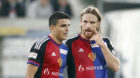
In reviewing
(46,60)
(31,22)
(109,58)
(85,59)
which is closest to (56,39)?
(46,60)

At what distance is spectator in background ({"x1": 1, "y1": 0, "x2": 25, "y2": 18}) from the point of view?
14.0 metres

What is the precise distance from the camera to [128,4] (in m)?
13.9

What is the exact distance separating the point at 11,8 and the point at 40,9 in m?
0.89

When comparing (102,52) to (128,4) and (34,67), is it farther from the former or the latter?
(128,4)

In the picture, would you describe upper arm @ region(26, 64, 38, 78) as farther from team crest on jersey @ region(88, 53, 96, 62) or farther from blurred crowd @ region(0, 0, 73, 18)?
blurred crowd @ region(0, 0, 73, 18)

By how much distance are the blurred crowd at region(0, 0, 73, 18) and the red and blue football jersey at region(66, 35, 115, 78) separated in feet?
23.0

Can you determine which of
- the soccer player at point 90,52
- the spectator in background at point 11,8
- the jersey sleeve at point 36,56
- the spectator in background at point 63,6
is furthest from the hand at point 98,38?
the spectator in background at point 11,8

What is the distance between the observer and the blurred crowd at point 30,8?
1392cm

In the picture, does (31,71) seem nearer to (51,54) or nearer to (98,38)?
(51,54)

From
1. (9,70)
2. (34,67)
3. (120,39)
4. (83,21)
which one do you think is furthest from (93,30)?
(9,70)

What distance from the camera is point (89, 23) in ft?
21.6

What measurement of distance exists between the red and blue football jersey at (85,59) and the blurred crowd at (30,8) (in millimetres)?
7005

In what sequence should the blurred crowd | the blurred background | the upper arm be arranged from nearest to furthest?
the upper arm → the blurred background → the blurred crowd

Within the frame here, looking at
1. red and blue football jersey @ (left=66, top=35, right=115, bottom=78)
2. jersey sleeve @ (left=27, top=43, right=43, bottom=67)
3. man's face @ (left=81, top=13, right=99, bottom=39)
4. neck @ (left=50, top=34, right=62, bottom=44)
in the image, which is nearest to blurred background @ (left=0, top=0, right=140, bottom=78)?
red and blue football jersey @ (left=66, top=35, right=115, bottom=78)
